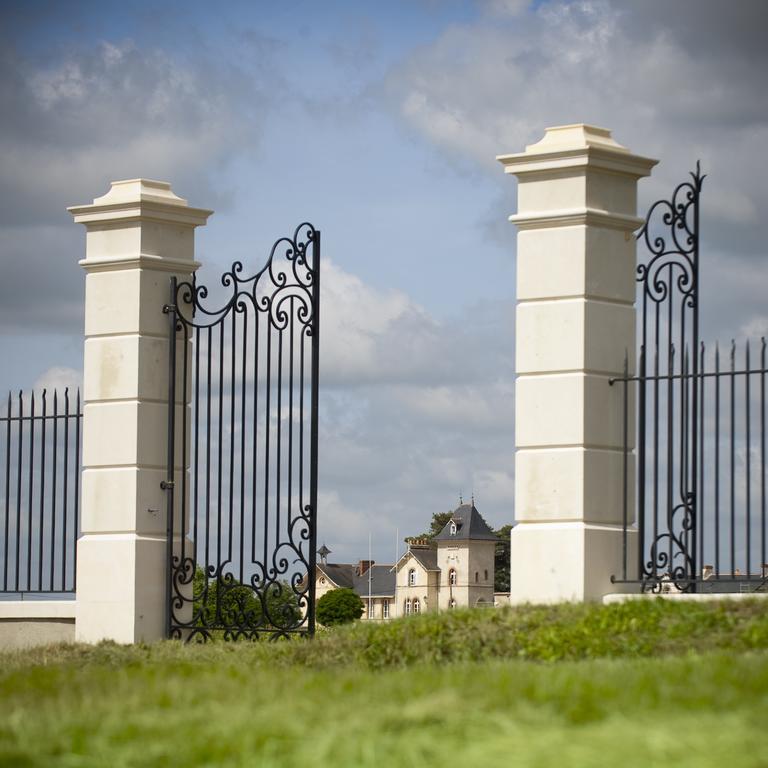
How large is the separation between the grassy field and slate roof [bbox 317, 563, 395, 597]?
8149 centimetres

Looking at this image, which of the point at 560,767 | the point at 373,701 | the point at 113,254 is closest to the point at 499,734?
the point at 560,767

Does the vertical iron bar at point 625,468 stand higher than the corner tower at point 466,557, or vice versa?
the vertical iron bar at point 625,468

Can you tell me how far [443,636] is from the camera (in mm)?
9148

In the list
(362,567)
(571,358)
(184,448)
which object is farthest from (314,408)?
(362,567)

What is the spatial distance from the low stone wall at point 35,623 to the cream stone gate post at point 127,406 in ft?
1.02

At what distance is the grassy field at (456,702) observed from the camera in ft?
17.3

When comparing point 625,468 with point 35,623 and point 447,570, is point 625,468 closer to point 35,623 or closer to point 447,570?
point 35,623

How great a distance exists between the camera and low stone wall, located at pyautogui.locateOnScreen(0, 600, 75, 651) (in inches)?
504

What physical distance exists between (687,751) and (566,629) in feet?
12.4

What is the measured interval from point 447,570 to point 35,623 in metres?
70.4

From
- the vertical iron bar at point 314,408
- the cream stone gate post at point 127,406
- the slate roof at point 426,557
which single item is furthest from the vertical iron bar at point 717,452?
the slate roof at point 426,557

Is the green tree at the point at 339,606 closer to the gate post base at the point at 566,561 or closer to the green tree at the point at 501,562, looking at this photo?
the green tree at the point at 501,562

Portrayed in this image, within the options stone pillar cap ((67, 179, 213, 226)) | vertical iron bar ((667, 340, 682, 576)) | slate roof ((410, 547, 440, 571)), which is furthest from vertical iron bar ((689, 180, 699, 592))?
slate roof ((410, 547, 440, 571))

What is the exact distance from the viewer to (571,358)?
1050cm
